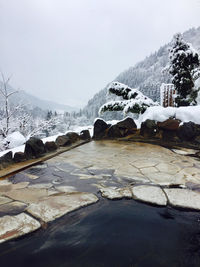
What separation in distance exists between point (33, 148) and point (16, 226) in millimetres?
1926

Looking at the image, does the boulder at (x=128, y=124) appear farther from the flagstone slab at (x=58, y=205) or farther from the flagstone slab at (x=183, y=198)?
the flagstone slab at (x=58, y=205)

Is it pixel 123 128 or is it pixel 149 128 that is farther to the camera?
pixel 123 128

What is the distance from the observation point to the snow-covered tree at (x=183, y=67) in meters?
5.41

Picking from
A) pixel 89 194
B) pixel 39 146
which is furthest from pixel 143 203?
pixel 39 146

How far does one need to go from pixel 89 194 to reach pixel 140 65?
309 ft

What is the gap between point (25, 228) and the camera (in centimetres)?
131

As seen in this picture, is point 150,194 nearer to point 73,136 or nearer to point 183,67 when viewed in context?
point 73,136

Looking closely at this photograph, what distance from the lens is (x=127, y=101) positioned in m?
5.33

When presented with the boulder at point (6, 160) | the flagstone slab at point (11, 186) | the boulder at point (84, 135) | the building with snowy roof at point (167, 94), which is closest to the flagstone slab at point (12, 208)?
the flagstone slab at point (11, 186)

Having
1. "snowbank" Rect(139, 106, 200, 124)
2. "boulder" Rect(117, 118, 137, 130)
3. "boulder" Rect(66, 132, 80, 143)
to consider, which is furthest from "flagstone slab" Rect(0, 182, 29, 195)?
"snowbank" Rect(139, 106, 200, 124)

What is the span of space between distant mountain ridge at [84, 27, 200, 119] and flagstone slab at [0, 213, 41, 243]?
25678 millimetres

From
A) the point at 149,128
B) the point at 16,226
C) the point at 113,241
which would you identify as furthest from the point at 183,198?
the point at 149,128

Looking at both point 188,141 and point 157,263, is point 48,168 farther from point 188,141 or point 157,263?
point 188,141

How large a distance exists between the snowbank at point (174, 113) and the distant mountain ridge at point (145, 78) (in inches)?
848
